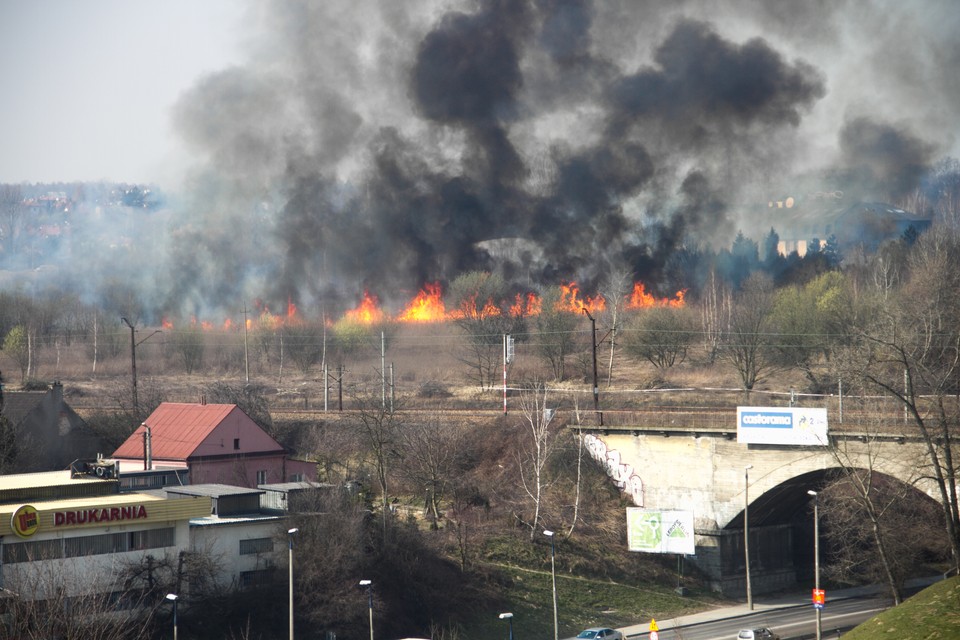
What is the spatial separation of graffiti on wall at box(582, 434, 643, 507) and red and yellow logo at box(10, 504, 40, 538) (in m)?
28.3

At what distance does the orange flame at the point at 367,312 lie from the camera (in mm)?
93000

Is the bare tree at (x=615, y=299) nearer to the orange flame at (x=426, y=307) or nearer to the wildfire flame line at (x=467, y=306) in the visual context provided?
the wildfire flame line at (x=467, y=306)

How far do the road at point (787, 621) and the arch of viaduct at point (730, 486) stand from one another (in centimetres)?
405

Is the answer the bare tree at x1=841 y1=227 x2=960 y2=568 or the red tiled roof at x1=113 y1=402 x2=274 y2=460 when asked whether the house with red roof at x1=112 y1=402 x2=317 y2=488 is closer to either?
the red tiled roof at x1=113 y1=402 x2=274 y2=460

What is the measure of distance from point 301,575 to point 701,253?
238 feet

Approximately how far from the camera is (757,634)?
37.0 metres

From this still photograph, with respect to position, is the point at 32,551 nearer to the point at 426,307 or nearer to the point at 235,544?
the point at 235,544

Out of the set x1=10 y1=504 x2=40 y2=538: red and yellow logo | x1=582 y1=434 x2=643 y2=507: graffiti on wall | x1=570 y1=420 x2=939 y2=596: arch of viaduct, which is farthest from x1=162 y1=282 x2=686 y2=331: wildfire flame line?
x1=10 y1=504 x2=40 y2=538: red and yellow logo

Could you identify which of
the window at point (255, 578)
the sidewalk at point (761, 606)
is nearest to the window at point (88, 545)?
the window at point (255, 578)

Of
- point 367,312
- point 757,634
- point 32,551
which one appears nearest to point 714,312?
point 367,312

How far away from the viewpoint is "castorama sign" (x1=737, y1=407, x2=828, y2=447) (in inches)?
1762

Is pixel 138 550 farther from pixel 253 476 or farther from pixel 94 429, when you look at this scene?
pixel 94 429

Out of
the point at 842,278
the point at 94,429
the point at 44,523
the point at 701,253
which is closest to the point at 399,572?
the point at 44,523

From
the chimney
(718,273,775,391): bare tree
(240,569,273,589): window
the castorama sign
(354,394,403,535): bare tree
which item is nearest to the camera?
(240,569,273,589): window
